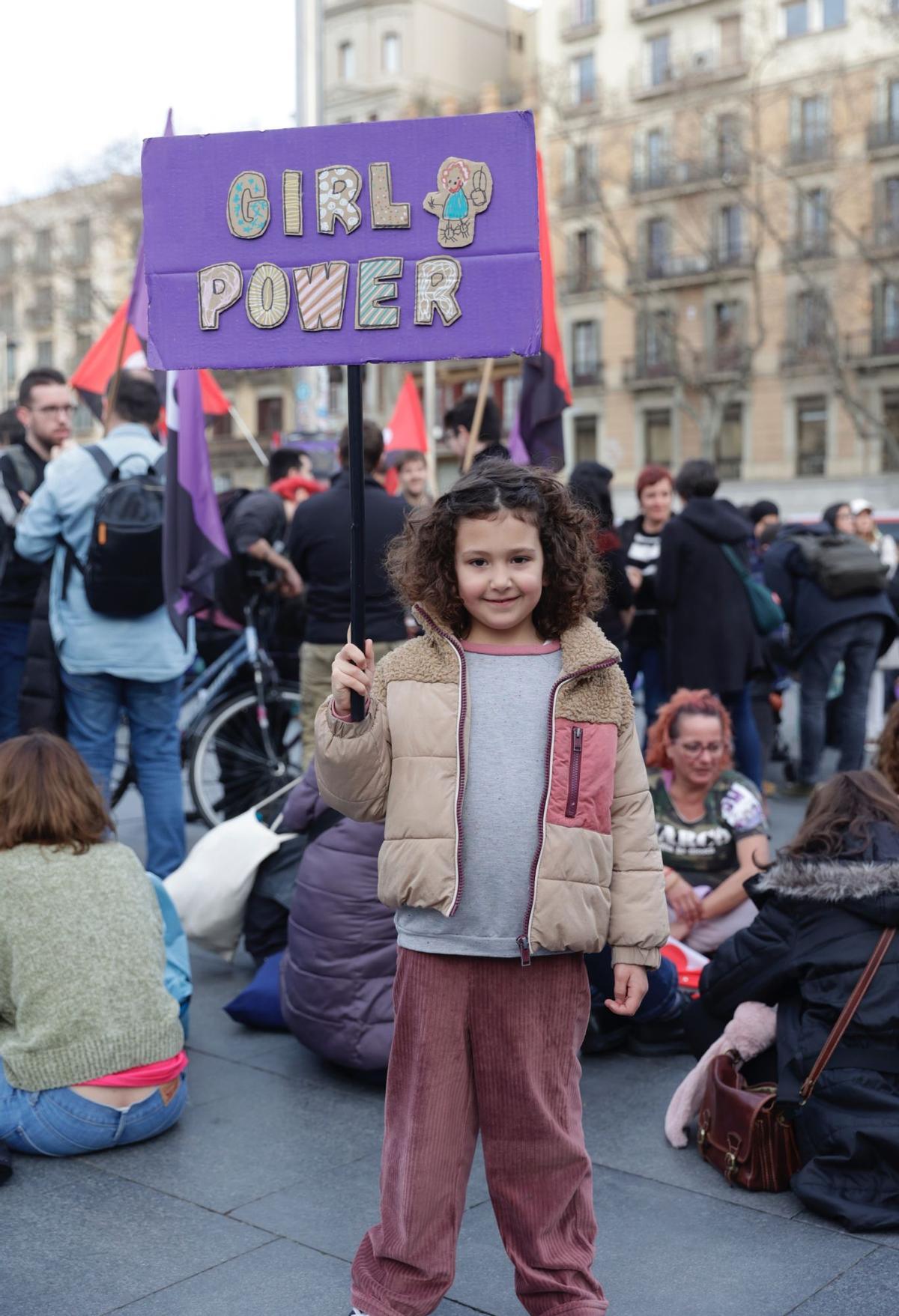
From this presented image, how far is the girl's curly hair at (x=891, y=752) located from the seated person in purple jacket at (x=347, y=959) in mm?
1475

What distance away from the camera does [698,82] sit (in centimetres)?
3931

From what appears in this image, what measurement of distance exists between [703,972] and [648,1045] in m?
0.74

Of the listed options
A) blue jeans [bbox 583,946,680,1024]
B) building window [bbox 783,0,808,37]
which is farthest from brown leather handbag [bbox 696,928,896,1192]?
building window [bbox 783,0,808,37]

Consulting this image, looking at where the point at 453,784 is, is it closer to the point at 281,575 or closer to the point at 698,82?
the point at 281,575

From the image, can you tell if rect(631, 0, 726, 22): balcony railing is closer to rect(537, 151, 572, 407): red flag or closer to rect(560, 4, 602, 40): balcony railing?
rect(560, 4, 602, 40): balcony railing

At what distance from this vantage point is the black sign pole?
99.7 inches

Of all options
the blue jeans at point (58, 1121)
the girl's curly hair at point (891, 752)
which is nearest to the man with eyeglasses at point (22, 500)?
the blue jeans at point (58, 1121)

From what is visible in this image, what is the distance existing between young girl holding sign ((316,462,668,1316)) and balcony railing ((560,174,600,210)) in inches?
1637

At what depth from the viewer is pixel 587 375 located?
4472cm

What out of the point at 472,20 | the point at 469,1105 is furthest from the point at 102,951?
the point at 472,20

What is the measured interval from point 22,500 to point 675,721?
9.61ft

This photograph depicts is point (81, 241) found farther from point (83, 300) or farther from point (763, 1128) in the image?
point (763, 1128)

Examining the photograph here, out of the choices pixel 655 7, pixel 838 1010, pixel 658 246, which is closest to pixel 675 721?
pixel 838 1010

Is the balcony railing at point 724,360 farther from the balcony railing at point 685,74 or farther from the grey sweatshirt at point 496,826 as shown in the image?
the grey sweatshirt at point 496,826
